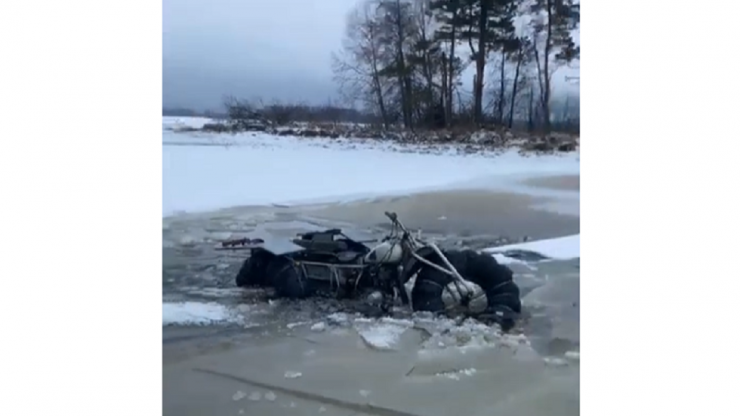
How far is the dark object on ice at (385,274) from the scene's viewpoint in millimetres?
1432

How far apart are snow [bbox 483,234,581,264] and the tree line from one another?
0.83 ft

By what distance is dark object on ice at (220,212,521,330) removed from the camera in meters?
1.43

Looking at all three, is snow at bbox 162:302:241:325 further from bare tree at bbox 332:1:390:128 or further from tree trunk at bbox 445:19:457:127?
tree trunk at bbox 445:19:457:127

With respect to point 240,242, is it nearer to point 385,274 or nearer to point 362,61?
point 385,274

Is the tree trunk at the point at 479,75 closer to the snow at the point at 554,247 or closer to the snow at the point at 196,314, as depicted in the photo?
the snow at the point at 554,247

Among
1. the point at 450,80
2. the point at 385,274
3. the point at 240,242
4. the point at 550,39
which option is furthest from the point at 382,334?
the point at 550,39

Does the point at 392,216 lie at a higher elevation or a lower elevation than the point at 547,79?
lower

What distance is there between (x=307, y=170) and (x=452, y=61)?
408mm

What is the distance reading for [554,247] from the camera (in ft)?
4.82

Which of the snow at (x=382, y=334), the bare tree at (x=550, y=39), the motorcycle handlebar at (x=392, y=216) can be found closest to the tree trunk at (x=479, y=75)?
the bare tree at (x=550, y=39)

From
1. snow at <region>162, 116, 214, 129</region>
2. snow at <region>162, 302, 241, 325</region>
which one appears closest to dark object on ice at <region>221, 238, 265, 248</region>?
snow at <region>162, 302, 241, 325</region>
